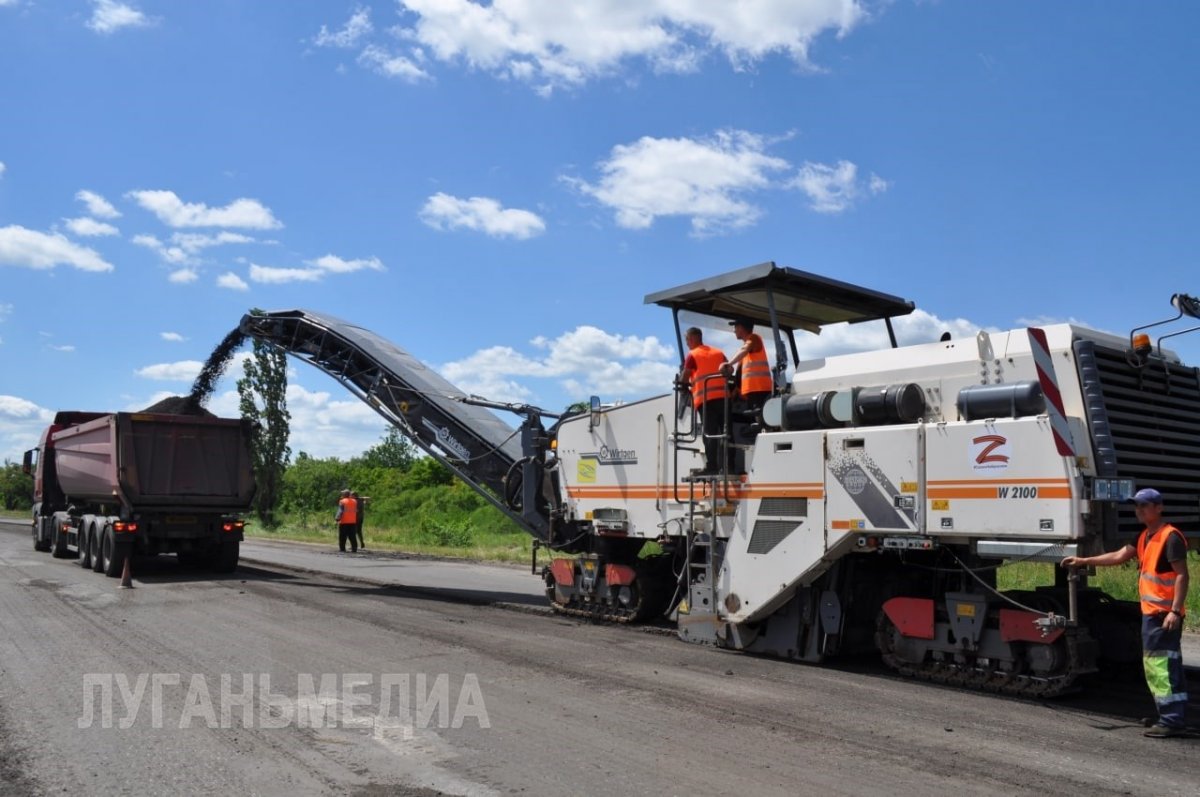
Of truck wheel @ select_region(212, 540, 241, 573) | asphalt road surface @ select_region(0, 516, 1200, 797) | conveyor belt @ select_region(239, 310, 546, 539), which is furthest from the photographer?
truck wheel @ select_region(212, 540, 241, 573)

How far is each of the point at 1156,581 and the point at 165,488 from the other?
14.6 meters

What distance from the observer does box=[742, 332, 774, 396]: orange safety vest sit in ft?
29.0

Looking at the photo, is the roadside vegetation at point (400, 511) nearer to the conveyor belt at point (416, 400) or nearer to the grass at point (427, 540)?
the grass at point (427, 540)

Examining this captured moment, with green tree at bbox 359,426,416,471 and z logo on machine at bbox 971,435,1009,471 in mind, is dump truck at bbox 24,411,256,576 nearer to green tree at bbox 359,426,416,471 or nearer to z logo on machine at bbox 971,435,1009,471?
z logo on machine at bbox 971,435,1009,471

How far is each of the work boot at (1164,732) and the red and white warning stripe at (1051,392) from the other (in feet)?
5.83

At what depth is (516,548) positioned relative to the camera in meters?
23.7

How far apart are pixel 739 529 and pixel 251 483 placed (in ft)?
36.1

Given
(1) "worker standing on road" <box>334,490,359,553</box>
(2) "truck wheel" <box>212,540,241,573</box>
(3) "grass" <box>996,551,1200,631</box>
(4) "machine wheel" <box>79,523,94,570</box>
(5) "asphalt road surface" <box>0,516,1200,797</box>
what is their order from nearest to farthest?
(5) "asphalt road surface" <box>0,516,1200,797</box> < (3) "grass" <box>996,551,1200,631</box> < (2) "truck wheel" <box>212,540,241,573</box> < (4) "machine wheel" <box>79,523,94,570</box> < (1) "worker standing on road" <box>334,490,359,553</box>

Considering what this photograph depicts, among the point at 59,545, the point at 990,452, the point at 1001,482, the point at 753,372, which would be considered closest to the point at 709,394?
the point at 753,372

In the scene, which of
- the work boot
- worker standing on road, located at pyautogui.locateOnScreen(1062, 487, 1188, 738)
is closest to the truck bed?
worker standing on road, located at pyautogui.locateOnScreen(1062, 487, 1188, 738)

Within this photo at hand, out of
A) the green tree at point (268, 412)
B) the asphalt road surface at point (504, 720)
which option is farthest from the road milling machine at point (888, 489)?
the green tree at point (268, 412)

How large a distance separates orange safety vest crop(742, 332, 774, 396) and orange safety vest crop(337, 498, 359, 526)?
57.4 ft

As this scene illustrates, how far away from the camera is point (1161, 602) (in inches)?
242

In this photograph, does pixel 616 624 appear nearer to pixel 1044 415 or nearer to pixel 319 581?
pixel 1044 415
